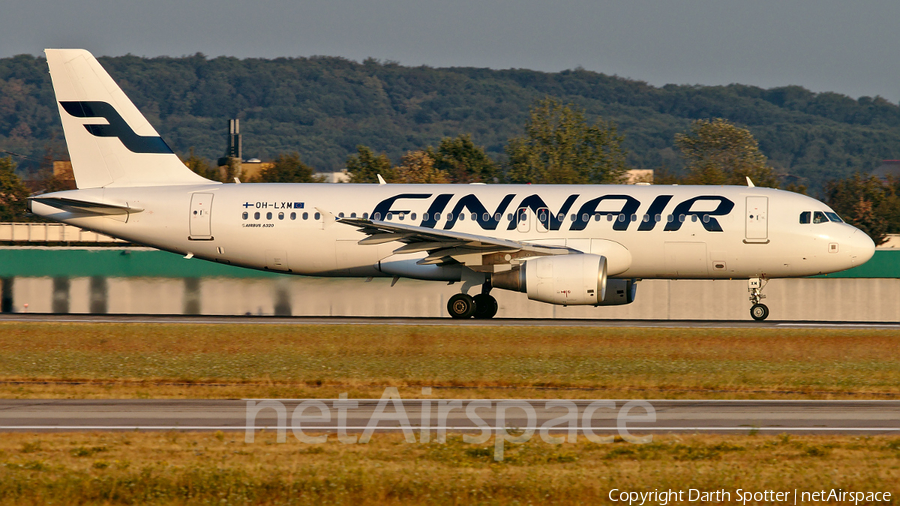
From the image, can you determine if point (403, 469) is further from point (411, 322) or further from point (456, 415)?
point (411, 322)

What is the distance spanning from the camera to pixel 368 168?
258ft

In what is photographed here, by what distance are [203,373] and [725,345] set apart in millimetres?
11687

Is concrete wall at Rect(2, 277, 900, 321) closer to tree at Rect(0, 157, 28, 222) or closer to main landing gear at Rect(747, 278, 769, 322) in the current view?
main landing gear at Rect(747, 278, 769, 322)

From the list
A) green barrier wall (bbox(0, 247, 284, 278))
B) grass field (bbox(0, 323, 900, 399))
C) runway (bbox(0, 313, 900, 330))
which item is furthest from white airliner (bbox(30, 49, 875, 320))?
green barrier wall (bbox(0, 247, 284, 278))

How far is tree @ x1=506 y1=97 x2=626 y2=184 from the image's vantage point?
73.1 m

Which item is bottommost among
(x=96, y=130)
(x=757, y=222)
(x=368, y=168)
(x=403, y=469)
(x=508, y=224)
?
(x=403, y=469)

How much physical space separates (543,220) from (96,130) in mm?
13808

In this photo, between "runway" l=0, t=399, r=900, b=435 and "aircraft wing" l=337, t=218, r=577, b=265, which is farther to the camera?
"aircraft wing" l=337, t=218, r=577, b=265

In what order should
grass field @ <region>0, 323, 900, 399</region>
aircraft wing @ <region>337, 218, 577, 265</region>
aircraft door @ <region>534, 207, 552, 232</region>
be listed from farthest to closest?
aircraft door @ <region>534, 207, 552, 232</region> < aircraft wing @ <region>337, 218, 577, 265</region> < grass field @ <region>0, 323, 900, 399</region>

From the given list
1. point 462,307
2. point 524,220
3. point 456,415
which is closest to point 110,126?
point 462,307

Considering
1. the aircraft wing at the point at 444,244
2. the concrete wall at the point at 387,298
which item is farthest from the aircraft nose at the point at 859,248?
the aircraft wing at the point at 444,244

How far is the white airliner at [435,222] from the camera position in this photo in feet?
90.6

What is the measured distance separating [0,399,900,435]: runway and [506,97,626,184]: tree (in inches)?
2223

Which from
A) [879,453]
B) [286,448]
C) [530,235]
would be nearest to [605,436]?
[879,453]
